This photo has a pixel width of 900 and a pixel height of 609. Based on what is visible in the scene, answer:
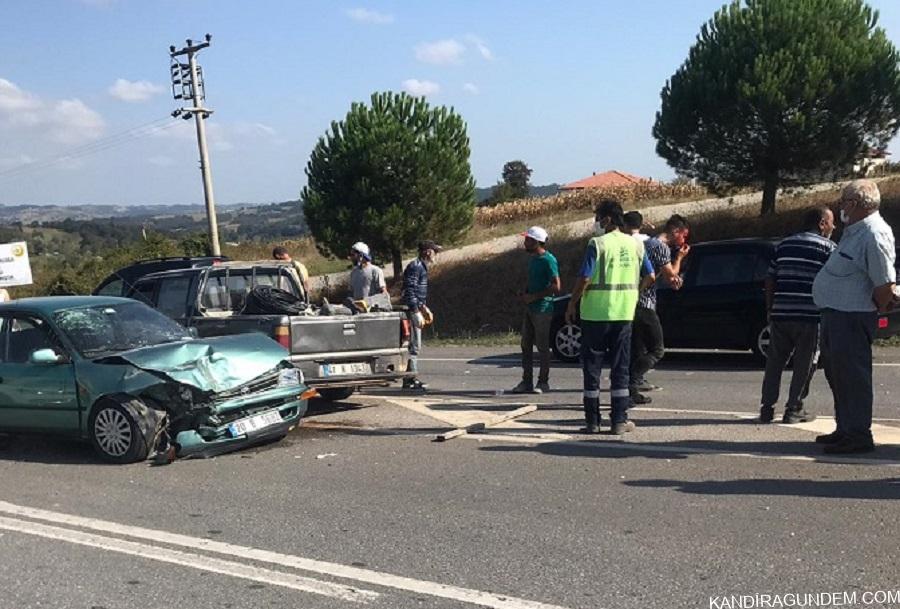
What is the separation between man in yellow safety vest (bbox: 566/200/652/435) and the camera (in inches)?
314

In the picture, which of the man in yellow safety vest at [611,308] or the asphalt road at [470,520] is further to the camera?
the man in yellow safety vest at [611,308]

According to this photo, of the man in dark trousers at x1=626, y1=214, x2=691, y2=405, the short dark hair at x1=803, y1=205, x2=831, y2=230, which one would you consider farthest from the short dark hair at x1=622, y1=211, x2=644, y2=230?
the short dark hair at x1=803, y1=205, x2=831, y2=230

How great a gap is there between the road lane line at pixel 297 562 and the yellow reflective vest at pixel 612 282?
142 inches

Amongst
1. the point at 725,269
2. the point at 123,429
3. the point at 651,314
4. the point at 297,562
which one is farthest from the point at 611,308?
the point at 725,269

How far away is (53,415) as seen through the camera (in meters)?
8.34

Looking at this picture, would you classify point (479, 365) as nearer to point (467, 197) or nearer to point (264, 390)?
point (264, 390)

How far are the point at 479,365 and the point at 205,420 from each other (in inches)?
282

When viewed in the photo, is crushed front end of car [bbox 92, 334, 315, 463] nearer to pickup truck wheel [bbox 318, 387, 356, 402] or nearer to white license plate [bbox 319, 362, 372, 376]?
white license plate [bbox 319, 362, 372, 376]

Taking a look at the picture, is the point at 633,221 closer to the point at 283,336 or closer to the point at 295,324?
the point at 295,324

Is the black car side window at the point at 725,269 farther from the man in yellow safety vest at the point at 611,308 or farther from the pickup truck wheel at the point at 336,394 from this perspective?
the man in yellow safety vest at the point at 611,308

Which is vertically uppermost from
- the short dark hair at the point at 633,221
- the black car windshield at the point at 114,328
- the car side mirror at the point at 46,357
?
the short dark hair at the point at 633,221

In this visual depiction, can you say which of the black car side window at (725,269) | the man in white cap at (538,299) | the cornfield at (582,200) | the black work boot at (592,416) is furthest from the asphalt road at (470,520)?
the cornfield at (582,200)

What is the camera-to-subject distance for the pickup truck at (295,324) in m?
9.77

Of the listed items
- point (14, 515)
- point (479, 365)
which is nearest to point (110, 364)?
point (14, 515)
